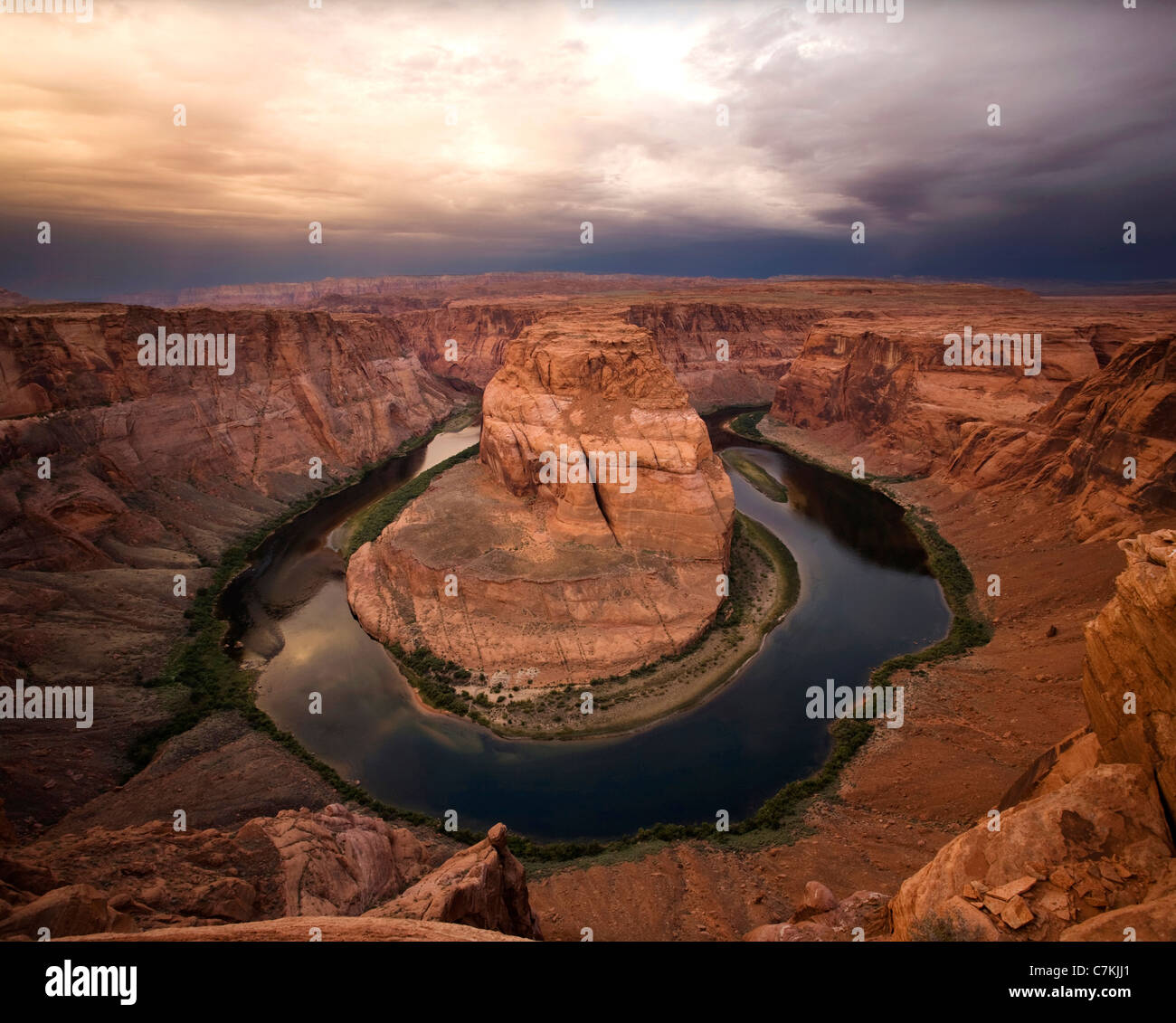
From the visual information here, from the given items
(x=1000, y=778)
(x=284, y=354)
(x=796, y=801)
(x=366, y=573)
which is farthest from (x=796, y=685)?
(x=284, y=354)

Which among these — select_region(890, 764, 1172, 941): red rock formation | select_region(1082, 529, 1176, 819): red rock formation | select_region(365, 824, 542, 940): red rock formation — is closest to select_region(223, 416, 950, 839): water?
select_region(365, 824, 542, 940): red rock formation

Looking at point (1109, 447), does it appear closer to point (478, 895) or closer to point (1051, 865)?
point (1051, 865)

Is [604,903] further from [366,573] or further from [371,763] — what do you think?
[366,573]

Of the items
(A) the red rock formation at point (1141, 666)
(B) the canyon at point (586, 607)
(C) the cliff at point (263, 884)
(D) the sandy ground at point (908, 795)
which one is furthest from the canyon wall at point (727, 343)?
(C) the cliff at point (263, 884)

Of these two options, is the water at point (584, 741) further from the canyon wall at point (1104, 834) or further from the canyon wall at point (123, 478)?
the canyon wall at point (1104, 834)

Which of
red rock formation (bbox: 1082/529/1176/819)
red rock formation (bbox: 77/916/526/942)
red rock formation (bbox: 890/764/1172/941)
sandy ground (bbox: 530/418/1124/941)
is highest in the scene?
red rock formation (bbox: 1082/529/1176/819)

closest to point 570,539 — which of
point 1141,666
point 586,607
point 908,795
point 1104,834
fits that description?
point 586,607

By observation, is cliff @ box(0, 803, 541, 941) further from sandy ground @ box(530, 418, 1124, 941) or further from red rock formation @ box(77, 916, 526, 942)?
sandy ground @ box(530, 418, 1124, 941)
